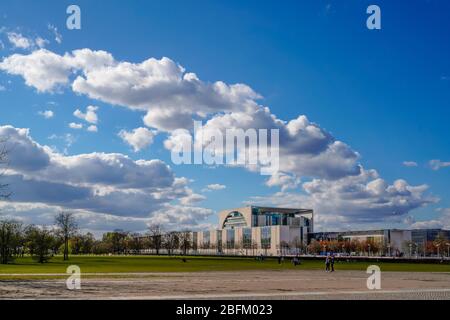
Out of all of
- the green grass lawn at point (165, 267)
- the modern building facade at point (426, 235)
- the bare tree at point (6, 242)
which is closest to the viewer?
the green grass lawn at point (165, 267)

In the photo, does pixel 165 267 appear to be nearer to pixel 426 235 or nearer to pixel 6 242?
pixel 6 242

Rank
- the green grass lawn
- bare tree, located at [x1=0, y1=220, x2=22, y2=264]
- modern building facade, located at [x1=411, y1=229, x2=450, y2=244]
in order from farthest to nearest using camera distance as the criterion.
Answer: modern building facade, located at [x1=411, y1=229, x2=450, y2=244] → bare tree, located at [x1=0, y1=220, x2=22, y2=264] → the green grass lawn

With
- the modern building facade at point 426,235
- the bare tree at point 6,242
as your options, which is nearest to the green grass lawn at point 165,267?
the bare tree at point 6,242

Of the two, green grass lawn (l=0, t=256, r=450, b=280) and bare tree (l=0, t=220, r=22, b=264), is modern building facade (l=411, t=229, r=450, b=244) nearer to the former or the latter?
green grass lawn (l=0, t=256, r=450, b=280)

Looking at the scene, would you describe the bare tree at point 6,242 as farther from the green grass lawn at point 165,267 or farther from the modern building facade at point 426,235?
the modern building facade at point 426,235

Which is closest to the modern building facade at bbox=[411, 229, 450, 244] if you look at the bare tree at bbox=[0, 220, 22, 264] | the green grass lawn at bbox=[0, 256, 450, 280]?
the green grass lawn at bbox=[0, 256, 450, 280]

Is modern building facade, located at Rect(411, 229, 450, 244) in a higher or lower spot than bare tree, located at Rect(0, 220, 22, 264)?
lower

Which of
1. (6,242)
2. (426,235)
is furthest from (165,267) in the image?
(426,235)

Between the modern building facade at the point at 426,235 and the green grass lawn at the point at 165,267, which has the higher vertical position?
the green grass lawn at the point at 165,267

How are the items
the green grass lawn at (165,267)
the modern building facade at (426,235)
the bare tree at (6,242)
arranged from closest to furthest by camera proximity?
the green grass lawn at (165,267)
the bare tree at (6,242)
the modern building facade at (426,235)
